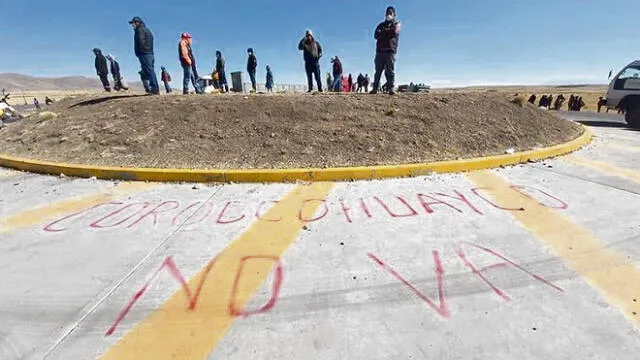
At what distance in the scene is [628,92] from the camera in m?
11.4

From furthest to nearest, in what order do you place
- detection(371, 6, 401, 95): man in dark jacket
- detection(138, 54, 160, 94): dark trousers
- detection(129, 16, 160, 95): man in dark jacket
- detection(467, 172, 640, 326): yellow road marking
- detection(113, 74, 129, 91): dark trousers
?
detection(113, 74, 129, 91): dark trousers, detection(138, 54, 160, 94): dark trousers, detection(129, 16, 160, 95): man in dark jacket, detection(371, 6, 401, 95): man in dark jacket, detection(467, 172, 640, 326): yellow road marking

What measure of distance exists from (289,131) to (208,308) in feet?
14.5

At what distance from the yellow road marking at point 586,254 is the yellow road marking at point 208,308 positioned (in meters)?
2.47

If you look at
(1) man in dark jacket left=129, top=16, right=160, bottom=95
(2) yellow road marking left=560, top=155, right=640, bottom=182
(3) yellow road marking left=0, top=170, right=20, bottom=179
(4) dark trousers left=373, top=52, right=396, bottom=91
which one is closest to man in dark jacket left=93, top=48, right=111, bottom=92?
(1) man in dark jacket left=129, top=16, right=160, bottom=95

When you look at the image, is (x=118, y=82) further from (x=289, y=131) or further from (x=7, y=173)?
(x=289, y=131)

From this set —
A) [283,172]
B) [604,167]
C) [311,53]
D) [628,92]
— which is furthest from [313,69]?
[628,92]

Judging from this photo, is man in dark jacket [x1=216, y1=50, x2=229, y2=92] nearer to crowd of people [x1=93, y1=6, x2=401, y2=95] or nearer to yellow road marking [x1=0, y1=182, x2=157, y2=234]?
crowd of people [x1=93, y1=6, x2=401, y2=95]

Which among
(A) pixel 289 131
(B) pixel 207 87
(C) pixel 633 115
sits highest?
(B) pixel 207 87

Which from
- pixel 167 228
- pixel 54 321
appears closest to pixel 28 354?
pixel 54 321

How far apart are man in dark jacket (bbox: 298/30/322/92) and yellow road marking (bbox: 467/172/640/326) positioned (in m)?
6.78

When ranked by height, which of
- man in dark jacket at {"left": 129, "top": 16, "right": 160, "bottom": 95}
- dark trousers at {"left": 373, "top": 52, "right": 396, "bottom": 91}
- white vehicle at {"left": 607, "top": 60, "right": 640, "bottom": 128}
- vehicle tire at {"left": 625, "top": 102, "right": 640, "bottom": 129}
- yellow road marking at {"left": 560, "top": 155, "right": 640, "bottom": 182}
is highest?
man in dark jacket at {"left": 129, "top": 16, "right": 160, "bottom": 95}

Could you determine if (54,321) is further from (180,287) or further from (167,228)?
(167,228)

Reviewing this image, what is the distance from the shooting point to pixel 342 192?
4.72 meters

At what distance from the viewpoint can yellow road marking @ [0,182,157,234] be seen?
3973 mm
